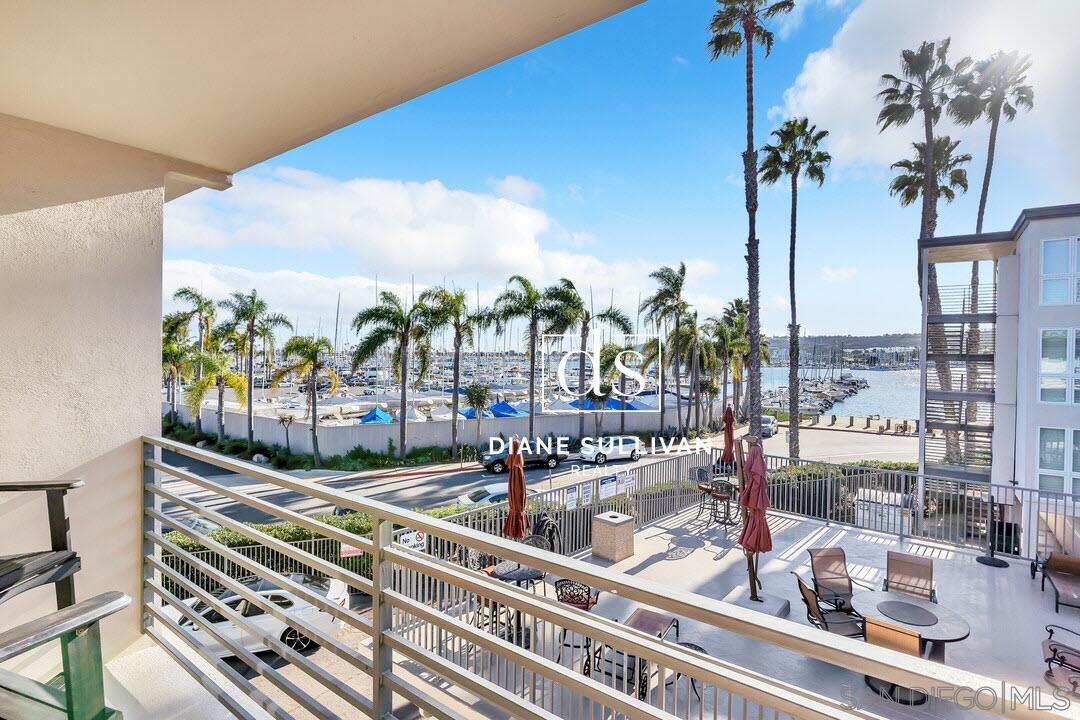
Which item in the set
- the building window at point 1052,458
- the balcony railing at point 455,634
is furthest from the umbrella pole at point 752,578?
the building window at point 1052,458

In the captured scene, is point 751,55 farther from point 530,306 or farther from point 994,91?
point 530,306

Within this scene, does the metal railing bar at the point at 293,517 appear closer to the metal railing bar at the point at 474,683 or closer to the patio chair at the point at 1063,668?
the metal railing bar at the point at 474,683

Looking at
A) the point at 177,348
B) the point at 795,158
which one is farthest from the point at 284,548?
the point at 177,348

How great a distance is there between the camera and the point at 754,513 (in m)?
5.66

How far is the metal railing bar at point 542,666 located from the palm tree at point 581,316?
20.1m

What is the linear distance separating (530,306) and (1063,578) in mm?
17360

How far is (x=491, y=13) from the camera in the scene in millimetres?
1546

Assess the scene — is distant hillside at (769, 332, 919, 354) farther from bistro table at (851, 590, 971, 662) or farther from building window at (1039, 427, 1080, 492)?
bistro table at (851, 590, 971, 662)

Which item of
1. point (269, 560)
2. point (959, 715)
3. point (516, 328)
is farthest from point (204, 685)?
point (516, 328)

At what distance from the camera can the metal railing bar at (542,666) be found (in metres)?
1.06

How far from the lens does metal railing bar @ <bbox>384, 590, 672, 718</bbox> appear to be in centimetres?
106

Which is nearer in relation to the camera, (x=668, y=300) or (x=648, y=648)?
(x=648, y=648)

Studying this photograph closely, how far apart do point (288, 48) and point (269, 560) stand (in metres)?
8.80

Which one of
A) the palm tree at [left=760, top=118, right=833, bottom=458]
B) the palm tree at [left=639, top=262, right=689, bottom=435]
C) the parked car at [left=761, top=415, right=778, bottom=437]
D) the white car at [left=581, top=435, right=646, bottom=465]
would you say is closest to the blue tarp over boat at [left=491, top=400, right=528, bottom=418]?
the white car at [left=581, top=435, right=646, bottom=465]
